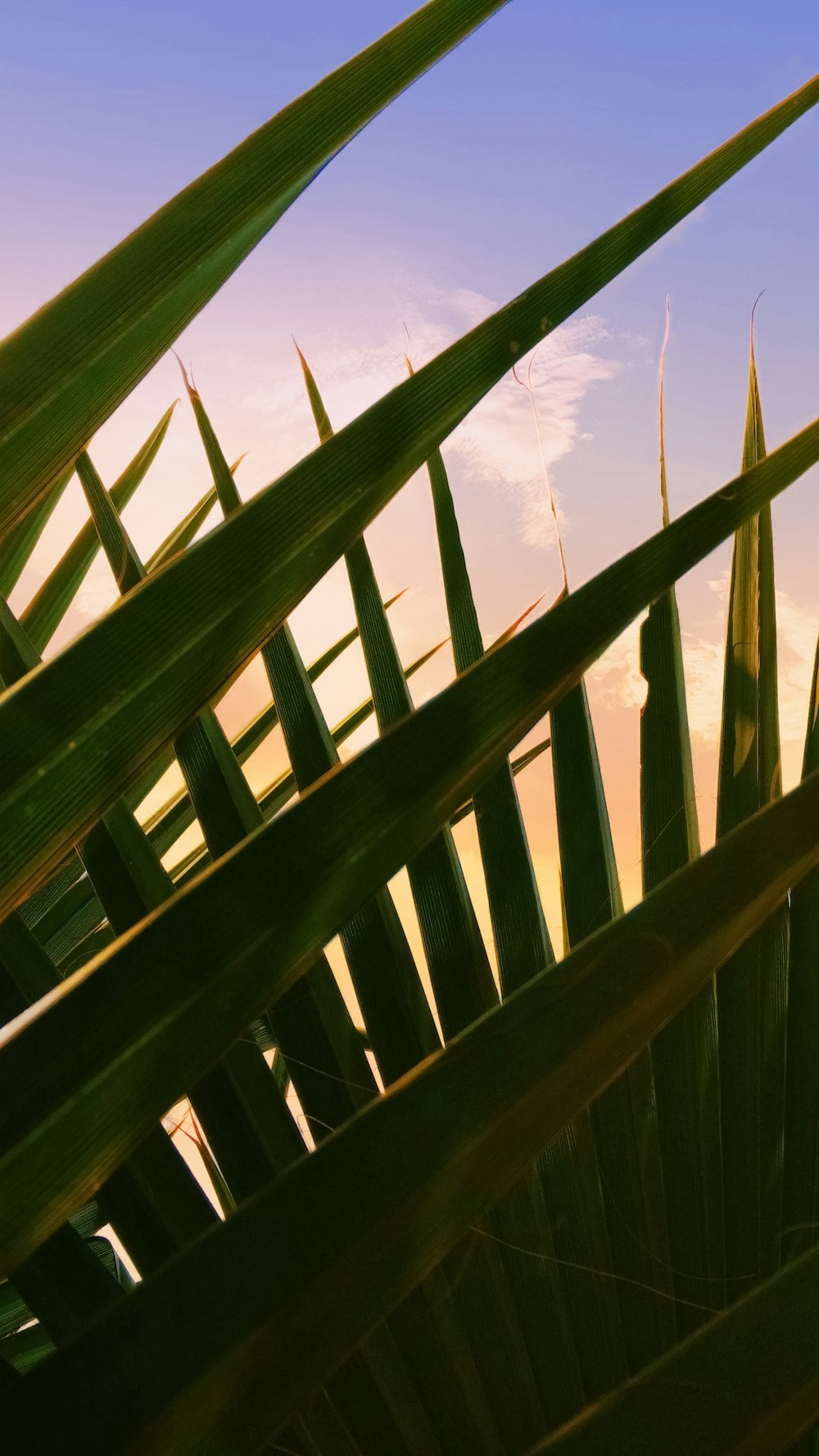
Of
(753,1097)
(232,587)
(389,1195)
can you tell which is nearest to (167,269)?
(232,587)

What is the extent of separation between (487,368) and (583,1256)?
1.12 feet

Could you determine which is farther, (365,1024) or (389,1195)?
(365,1024)

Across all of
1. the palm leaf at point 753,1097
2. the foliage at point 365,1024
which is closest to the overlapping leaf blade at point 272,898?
the foliage at point 365,1024

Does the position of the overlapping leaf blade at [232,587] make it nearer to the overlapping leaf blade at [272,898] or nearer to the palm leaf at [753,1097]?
the overlapping leaf blade at [272,898]

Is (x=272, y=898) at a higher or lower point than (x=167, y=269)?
lower

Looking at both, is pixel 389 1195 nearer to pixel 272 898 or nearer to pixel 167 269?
pixel 272 898

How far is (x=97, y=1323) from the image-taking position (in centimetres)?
21

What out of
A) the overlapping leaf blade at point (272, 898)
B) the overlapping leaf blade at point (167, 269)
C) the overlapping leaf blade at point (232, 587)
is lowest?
the overlapping leaf blade at point (272, 898)

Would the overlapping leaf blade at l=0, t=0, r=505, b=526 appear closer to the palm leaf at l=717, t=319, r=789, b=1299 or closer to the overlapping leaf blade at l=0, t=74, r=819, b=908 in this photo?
the overlapping leaf blade at l=0, t=74, r=819, b=908

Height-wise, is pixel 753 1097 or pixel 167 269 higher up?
pixel 167 269

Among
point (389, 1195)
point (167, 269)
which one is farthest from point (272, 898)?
point (167, 269)

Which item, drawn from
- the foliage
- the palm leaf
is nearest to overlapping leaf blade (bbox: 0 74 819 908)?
the foliage

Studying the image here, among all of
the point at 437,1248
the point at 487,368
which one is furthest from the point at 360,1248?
the point at 487,368

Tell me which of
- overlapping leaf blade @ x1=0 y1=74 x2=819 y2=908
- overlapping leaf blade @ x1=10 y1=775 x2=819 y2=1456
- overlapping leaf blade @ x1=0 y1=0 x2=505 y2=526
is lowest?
overlapping leaf blade @ x1=10 y1=775 x2=819 y2=1456
